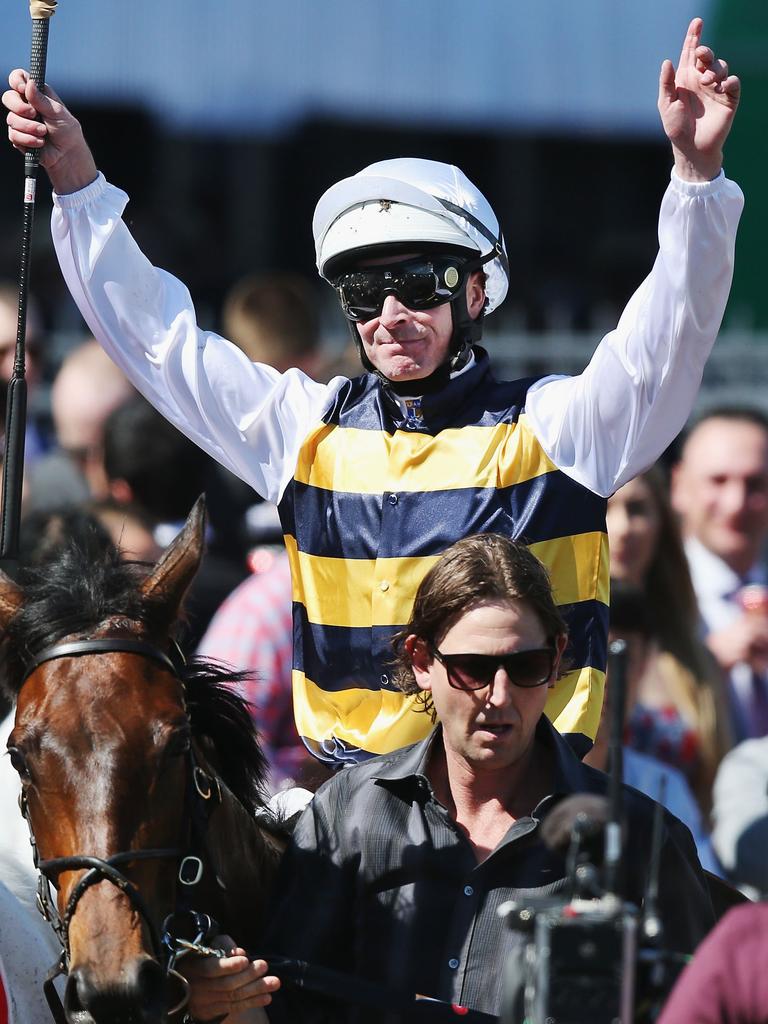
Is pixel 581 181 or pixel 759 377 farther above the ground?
pixel 581 181

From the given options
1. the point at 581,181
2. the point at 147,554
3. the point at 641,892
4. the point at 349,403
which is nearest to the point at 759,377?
the point at 581,181

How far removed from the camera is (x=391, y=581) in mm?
3689

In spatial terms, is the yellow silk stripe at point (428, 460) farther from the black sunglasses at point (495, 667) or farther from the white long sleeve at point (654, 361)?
the black sunglasses at point (495, 667)

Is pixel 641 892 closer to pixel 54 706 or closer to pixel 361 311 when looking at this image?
pixel 54 706

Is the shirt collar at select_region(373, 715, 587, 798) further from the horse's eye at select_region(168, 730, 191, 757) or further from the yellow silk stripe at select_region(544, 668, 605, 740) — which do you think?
the horse's eye at select_region(168, 730, 191, 757)

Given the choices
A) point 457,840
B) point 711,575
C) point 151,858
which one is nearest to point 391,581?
point 457,840

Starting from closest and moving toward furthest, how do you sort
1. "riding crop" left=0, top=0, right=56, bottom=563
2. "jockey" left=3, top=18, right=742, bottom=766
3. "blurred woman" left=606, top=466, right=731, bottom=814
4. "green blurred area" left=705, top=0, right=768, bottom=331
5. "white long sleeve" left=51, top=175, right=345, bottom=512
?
1. "jockey" left=3, top=18, right=742, bottom=766
2. "riding crop" left=0, top=0, right=56, bottom=563
3. "white long sleeve" left=51, top=175, right=345, bottom=512
4. "blurred woman" left=606, top=466, right=731, bottom=814
5. "green blurred area" left=705, top=0, right=768, bottom=331

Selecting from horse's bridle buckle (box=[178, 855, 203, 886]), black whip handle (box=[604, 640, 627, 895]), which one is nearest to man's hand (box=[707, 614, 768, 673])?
horse's bridle buckle (box=[178, 855, 203, 886])

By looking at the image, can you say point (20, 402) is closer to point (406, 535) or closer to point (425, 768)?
point (406, 535)

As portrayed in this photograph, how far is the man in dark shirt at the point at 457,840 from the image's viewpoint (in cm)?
322

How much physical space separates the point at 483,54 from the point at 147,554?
7611 millimetres

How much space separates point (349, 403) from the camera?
3.95 metres

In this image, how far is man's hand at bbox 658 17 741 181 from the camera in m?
3.45

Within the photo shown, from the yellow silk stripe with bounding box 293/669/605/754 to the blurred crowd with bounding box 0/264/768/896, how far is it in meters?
0.34
